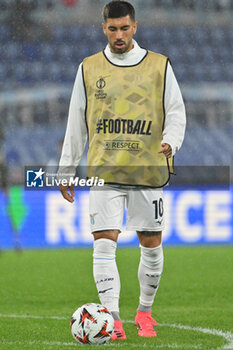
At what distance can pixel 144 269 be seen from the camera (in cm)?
390

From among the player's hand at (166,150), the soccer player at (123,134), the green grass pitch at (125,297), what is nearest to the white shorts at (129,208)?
the soccer player at (123,134)

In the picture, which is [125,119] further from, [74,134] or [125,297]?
[125,297]

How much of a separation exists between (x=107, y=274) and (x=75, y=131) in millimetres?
762

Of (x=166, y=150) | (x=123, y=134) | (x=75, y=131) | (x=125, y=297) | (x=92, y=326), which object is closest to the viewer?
(x=92, y=326)

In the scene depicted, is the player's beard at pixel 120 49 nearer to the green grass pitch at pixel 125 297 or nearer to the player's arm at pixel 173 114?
the player's arm at pixel 173 114

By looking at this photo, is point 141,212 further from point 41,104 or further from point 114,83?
point 41,104

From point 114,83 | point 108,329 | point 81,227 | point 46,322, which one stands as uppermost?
point 114,83

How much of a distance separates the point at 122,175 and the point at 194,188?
6505mm

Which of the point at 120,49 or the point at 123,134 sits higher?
the point at 120,49

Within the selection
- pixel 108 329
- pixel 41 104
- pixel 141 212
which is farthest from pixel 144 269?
pixel 41 104

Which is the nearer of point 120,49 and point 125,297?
point 120,49

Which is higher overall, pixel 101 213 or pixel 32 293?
pixel 101 213

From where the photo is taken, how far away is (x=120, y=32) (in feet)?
12.0

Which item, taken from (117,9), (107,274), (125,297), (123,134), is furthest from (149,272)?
(125,297)
